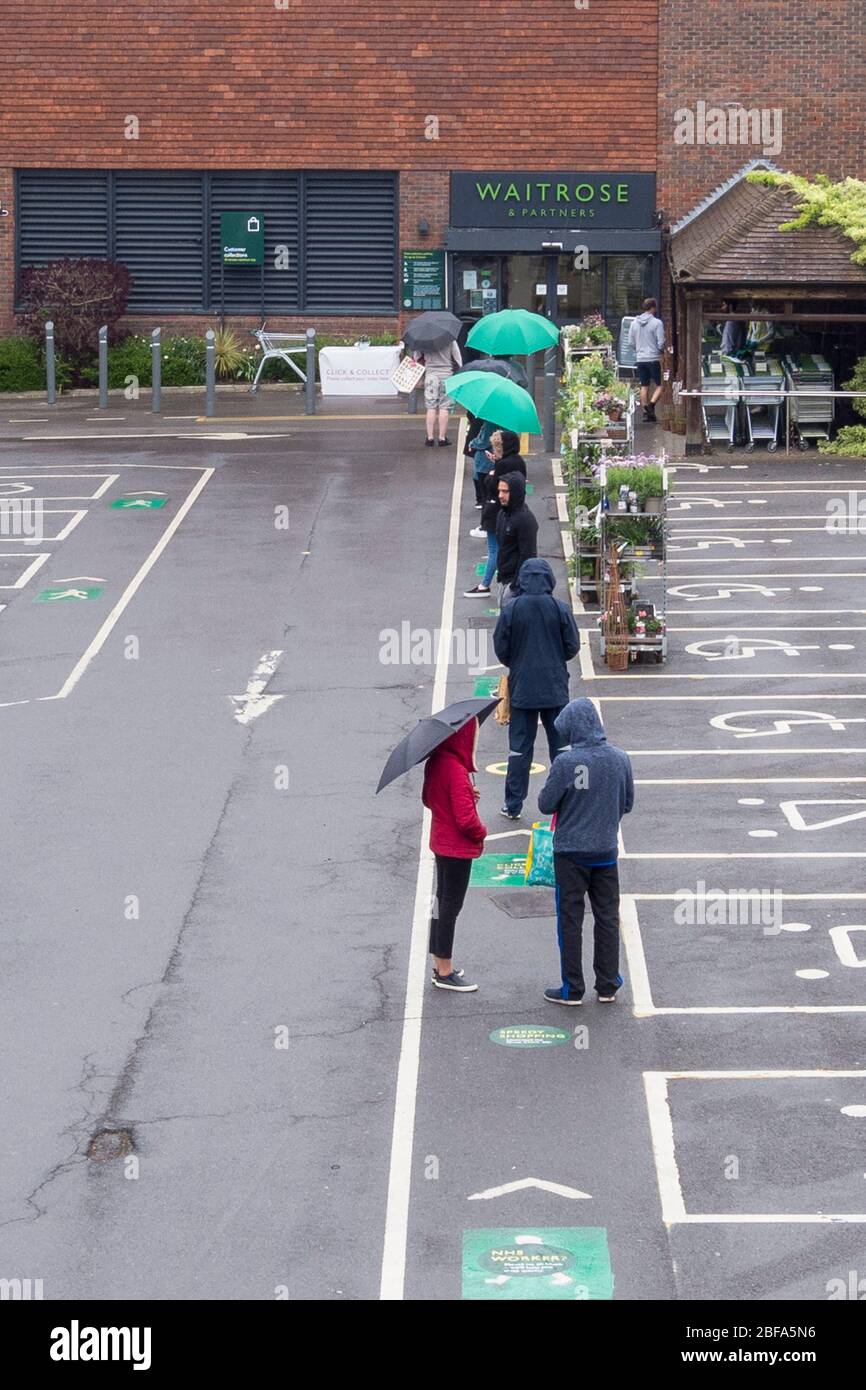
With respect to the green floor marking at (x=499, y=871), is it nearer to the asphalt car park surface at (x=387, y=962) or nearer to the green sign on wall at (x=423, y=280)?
the asphalt car park surface at (x=387, y=962)

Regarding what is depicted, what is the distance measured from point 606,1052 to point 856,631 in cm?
968

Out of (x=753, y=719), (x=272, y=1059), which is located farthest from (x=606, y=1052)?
(x=753, y=719)

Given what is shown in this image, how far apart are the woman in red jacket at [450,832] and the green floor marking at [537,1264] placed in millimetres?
2753

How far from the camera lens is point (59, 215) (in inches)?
1416

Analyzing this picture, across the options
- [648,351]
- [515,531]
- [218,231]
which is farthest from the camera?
[218,231]

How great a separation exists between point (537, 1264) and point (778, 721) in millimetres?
8740

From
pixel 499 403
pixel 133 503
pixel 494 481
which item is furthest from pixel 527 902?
pixel 133 503

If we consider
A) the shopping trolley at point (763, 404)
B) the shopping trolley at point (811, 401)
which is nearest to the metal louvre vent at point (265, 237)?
the shopping trolley at point (763, 404)

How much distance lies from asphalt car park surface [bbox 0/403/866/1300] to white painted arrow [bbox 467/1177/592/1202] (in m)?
0.02

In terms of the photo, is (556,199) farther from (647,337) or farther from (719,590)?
(719,590)

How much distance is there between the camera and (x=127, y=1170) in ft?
29.9

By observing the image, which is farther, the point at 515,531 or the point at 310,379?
the point at 310,379

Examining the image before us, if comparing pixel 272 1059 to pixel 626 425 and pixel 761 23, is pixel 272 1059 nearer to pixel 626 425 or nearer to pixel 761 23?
pixel 626 425

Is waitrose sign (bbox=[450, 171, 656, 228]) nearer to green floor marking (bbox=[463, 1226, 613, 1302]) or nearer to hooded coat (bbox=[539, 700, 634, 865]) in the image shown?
hooded coat (bbox=[539, 700, 634, 865])
